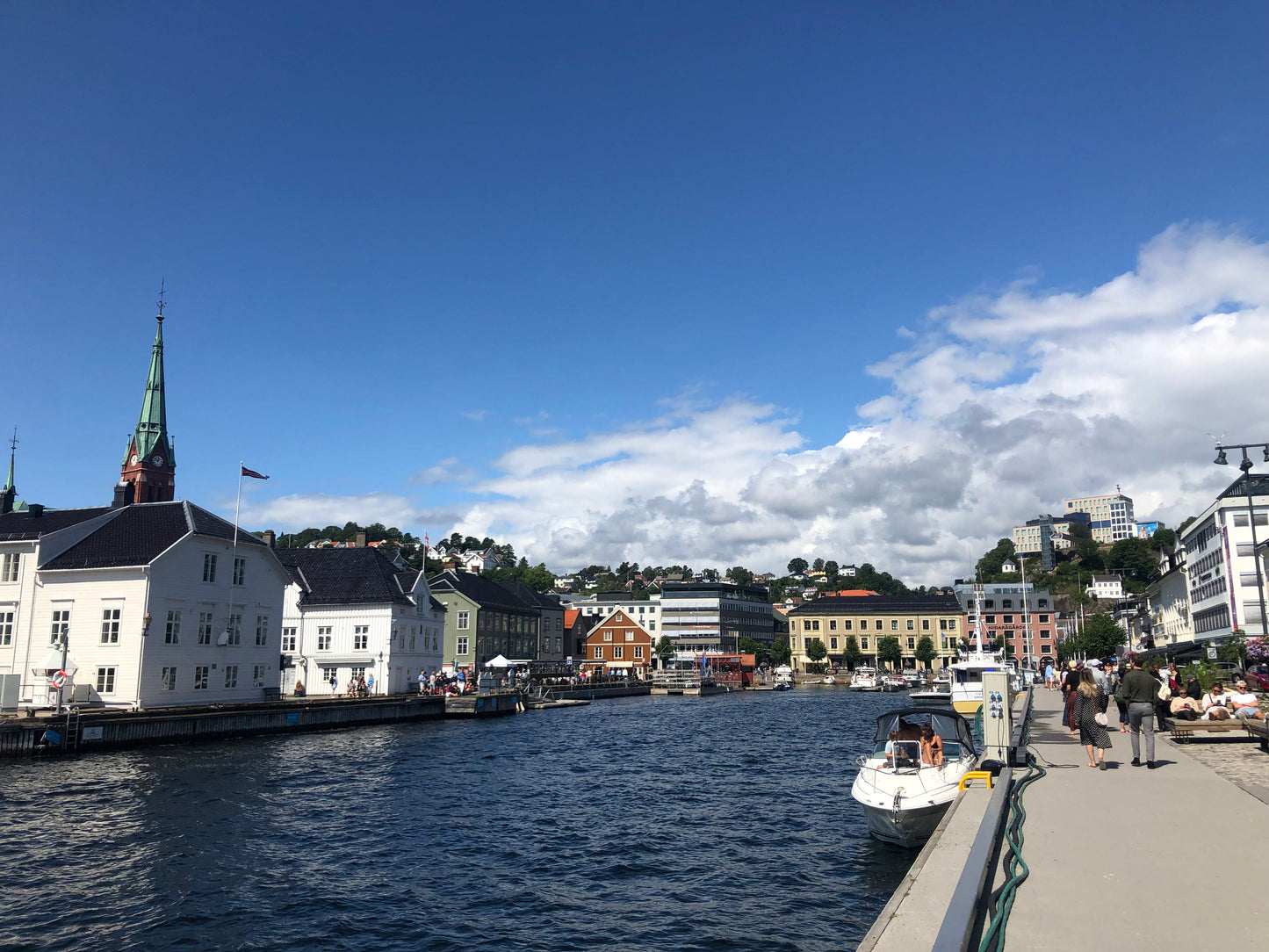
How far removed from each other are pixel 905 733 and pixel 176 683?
43110 millimetres

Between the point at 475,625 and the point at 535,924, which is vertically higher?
the point at 475,625

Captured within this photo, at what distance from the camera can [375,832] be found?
81.1ft

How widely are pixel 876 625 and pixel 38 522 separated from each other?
140643 millimetres

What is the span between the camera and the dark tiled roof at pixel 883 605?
162625mm

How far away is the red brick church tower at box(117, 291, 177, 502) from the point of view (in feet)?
411

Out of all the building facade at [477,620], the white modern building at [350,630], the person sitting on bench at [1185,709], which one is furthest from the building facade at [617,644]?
the person sitting on bench at [1185,709]

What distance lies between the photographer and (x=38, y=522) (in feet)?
173

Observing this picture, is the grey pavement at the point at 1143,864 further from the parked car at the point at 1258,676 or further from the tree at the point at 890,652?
the tree at the point at 890,652

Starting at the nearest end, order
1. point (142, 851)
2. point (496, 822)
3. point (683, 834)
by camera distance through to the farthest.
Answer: point (142, 851)
point (683, 834)
point (496, 822)

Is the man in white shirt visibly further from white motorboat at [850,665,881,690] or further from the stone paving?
white motorboat at [850,665,881,690]

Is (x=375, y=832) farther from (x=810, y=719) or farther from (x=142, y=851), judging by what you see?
(x=810, y=719)

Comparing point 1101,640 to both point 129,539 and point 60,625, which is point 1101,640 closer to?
point 129,539

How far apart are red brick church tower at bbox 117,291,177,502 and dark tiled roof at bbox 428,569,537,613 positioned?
47.4 m

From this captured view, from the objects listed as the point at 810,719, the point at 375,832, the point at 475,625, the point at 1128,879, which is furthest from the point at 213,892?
the point at 475,625
